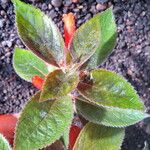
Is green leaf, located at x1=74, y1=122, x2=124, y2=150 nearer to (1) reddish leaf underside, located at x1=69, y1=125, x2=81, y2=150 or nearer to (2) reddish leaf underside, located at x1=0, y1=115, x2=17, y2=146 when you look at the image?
(1) reddish leaf underside, located at x1=69, y1=125, x2=81, y2=150

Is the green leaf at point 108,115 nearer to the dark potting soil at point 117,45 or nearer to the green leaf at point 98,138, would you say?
the green leaf at point 98,138

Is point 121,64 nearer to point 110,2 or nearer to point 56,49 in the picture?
point 110,2

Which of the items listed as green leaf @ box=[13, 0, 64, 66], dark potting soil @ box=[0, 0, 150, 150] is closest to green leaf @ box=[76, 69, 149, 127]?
green leaf @ box=[13, 0, 64, 66]

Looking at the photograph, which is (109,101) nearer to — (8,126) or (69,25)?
(69,25)

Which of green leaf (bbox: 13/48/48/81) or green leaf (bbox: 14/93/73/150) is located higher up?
green leaf (bbox: 13/48/48/81)

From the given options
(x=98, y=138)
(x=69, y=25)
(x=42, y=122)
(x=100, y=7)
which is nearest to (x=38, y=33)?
(x=69, y=25)

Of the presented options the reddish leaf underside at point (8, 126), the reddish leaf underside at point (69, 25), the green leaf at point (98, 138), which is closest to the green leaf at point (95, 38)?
the reddish leaf underside at point (69, 25)
